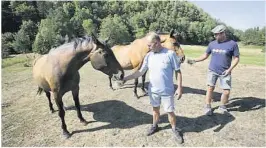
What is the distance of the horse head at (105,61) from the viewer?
5090 millimetres

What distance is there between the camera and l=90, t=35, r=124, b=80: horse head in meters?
5.09

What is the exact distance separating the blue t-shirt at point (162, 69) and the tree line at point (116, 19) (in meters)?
35.6

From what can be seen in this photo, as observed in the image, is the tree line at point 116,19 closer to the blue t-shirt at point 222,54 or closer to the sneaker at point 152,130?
the blue t-shirt at point 222,54

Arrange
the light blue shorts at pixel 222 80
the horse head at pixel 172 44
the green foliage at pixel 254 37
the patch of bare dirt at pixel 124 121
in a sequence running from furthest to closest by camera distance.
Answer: the green foliage at pixel 254 37 → the horse head at pixel 172 44 → the light blue shorts at pixel 222 80 → the patch of bare dirt at pixel 124 121

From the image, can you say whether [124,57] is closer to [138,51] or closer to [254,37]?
[138,51]

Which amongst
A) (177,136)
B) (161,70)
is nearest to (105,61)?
(161,70)

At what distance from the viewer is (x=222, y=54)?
252 inches

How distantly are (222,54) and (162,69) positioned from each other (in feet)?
7.43

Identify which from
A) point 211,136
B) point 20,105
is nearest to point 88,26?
point 20,105

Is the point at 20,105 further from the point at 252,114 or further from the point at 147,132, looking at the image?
the point at 252,114

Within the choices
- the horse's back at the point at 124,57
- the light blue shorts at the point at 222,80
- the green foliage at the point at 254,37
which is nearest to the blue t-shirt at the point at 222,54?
the light blue shorts at the point at 222,80

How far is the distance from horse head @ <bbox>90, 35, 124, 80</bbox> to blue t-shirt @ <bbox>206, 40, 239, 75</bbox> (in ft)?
8.49

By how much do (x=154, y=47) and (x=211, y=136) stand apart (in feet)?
7.38

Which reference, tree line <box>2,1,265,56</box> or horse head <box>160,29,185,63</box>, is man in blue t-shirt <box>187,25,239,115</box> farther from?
tree line <box>2,1,265,56</box>
